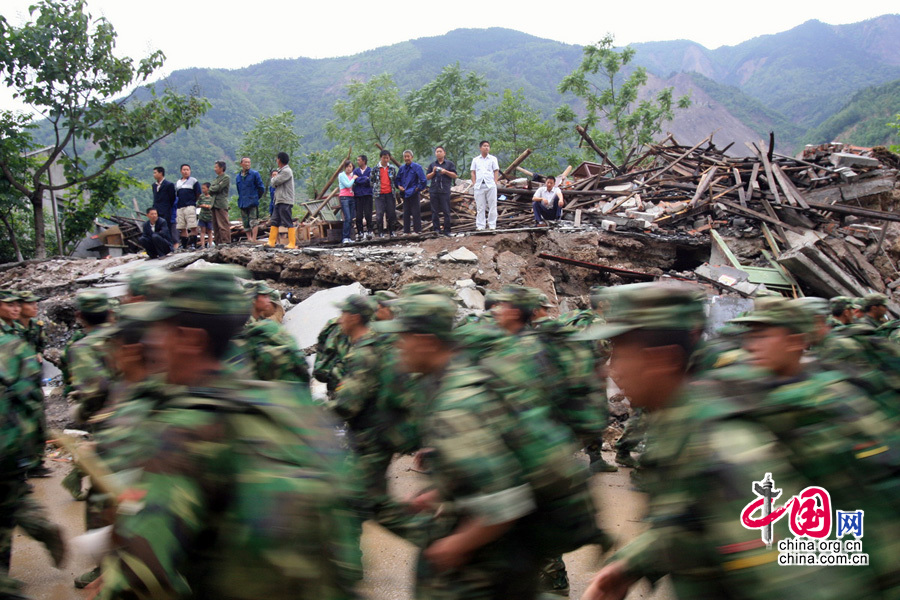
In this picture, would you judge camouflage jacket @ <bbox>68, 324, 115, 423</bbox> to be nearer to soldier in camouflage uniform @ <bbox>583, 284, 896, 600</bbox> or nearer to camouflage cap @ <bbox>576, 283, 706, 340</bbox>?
camouflage cap @ <bbox>576, 283, 706, 340</bbox>

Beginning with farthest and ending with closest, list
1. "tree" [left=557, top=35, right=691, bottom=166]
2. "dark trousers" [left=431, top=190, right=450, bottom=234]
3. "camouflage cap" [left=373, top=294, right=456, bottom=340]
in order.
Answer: "tree" [left=557, top=35, right=691, bottom=166] → "dark trousers" [left=431, top=190, right=450, bottom=234] → "camouflage cap" [left=373, top=294, right=456, bottom=340]

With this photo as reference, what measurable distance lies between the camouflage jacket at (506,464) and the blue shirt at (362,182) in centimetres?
990

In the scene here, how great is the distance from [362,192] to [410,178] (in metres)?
1.02

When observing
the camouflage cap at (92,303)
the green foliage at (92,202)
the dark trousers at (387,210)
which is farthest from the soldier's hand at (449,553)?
the green foliage at (92,202)

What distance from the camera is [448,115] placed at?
29.9m

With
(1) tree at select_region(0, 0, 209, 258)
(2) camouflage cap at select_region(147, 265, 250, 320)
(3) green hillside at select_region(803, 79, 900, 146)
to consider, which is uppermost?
(3) green hillside at select_region(803, 79, 900, 146)

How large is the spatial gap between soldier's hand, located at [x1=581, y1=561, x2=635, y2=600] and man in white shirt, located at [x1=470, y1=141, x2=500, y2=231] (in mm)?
10083

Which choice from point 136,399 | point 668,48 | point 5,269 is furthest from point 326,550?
point 668,48

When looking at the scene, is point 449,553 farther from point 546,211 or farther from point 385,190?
point 546,211

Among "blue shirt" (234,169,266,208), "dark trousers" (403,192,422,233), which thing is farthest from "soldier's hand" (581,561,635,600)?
"blue shirt" (234,169,266,208)

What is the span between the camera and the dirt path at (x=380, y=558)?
4.02m

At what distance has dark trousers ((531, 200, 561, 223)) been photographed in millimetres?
13320

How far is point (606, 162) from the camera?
1766 cm

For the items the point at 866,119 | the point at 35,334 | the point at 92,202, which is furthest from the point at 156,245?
the point at 866,119
